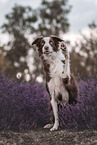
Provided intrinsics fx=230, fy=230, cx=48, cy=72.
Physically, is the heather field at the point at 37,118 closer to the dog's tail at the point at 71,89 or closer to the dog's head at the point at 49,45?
the dog's tail at the point at 71,89

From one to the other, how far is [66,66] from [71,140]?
60.5 inches

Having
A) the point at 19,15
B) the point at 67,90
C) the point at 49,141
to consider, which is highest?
the point at 19,15

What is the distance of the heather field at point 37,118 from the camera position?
13.5ft

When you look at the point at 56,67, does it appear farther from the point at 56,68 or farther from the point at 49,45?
the point at 49,45

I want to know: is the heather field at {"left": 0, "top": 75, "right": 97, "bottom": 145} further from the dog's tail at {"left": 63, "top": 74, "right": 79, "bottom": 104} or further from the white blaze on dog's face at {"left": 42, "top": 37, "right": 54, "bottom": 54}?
the white blaze on dog's face at {"left": 42, "top": 37, "right": 54, "bottom": 54}

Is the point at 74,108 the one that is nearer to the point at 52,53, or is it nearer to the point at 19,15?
the point at 52,53

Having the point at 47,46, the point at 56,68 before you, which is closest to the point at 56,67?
the point at 56,68

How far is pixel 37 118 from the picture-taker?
513 cm

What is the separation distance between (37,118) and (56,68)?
1.24m

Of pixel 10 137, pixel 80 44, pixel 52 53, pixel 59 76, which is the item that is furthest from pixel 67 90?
pixel 80 44

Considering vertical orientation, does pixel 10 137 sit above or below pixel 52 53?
below

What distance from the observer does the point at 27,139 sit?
4207 mm

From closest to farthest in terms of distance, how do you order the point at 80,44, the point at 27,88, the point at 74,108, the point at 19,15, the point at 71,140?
the point at 71,140 < the point at 74,108 < the point at 27,88 < the point at 80,44 < the point at 19,15

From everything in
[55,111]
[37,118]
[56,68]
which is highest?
[56,68]
